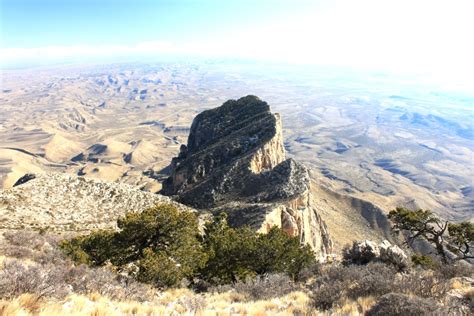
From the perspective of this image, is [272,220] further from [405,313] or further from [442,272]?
[405,313]

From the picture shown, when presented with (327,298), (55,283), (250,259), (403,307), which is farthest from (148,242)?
(403,307)

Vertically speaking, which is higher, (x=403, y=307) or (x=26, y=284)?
(x=26, y=284)

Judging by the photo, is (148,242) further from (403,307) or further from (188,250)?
(403,307)

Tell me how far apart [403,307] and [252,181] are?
39607 mm

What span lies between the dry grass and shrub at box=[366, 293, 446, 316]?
2.21m

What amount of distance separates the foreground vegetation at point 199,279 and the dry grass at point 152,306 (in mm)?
30

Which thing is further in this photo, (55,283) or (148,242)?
(148,242)

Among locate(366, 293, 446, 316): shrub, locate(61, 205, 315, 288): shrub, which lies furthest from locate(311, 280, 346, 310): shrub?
locate(61, 205, 315, 288): shrub

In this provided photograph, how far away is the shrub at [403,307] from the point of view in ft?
27.5

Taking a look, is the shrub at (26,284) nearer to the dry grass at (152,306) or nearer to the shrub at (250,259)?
the dry grass at (152,306)

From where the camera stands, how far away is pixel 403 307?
8.60 metres

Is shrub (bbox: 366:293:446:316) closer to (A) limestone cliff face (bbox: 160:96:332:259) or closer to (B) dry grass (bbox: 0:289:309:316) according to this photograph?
(B) dry grass (bbox: 0:289:309:316)

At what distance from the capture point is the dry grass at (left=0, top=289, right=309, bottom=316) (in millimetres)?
7125

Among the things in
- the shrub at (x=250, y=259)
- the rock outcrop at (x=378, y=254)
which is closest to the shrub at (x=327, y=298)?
the shrub at (x=250, y=259)
